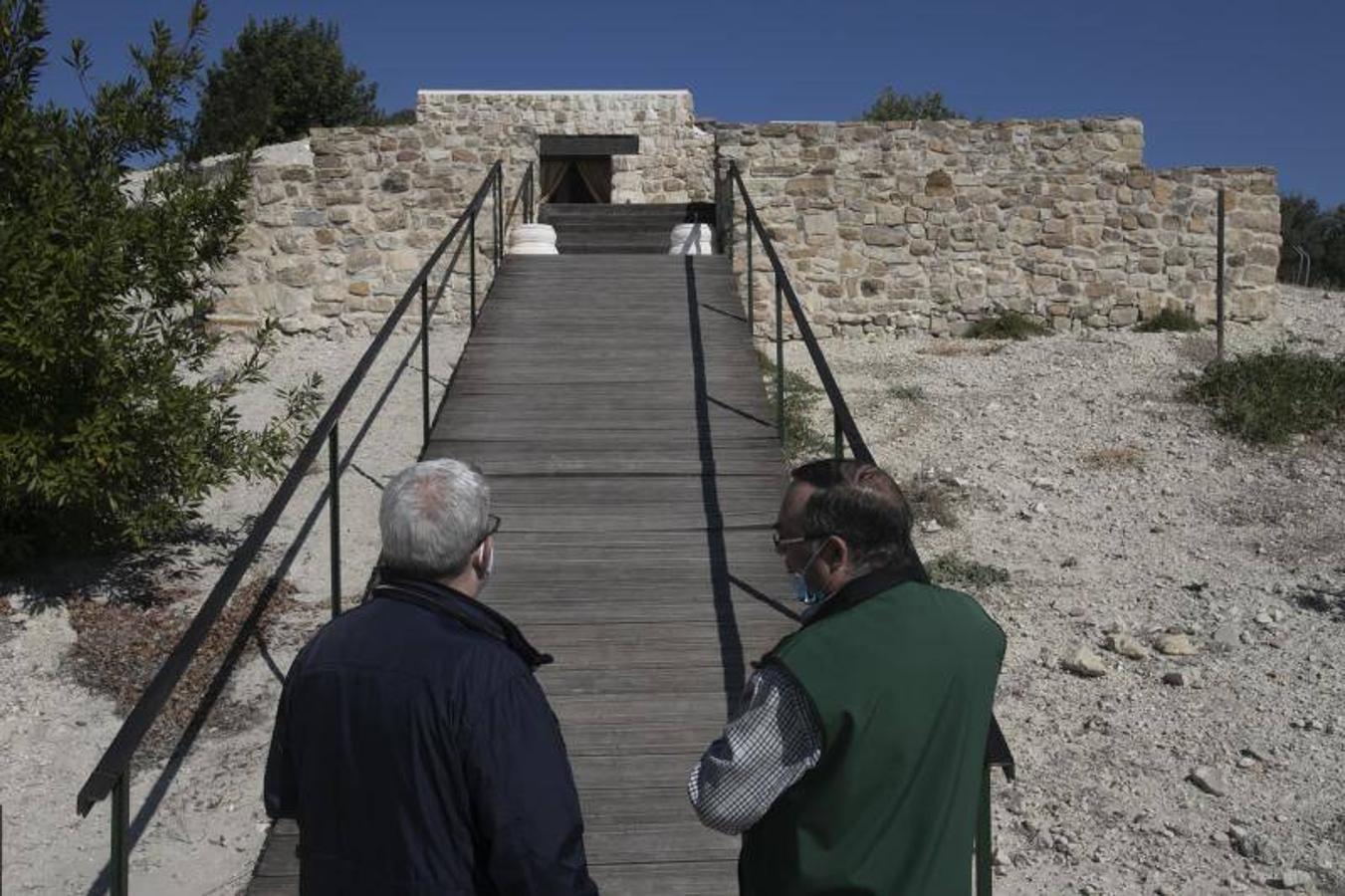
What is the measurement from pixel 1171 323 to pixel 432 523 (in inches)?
401

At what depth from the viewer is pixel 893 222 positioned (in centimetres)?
1095

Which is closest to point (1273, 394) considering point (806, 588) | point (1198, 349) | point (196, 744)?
point (1198, 349)

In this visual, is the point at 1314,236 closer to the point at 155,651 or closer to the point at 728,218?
the point at 728,218

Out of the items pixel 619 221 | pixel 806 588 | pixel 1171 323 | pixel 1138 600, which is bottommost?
pixel 1138 600

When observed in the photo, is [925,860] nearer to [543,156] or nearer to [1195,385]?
[1195,385]

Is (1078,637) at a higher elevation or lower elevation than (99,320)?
lower

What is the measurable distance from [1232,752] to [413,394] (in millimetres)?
6399

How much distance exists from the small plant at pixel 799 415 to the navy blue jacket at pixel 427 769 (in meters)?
5.31

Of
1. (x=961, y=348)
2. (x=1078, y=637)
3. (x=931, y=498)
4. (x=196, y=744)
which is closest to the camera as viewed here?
(x=196, y=744)

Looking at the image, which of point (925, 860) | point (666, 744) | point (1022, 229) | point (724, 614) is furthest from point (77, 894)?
point (1022, 229)

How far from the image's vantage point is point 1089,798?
179 inches

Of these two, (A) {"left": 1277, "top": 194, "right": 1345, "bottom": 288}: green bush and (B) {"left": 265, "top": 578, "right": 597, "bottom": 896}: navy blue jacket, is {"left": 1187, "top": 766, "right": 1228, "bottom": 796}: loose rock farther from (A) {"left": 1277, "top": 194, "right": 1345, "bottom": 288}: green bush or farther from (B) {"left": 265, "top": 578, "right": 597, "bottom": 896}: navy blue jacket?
(A) {"left": 1277, "top": 194, "right": 1345, "bottom": 288}: green bush

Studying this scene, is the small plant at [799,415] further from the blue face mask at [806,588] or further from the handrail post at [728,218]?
the blue face mask at [806,588]

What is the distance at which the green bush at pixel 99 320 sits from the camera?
5.46 meters
